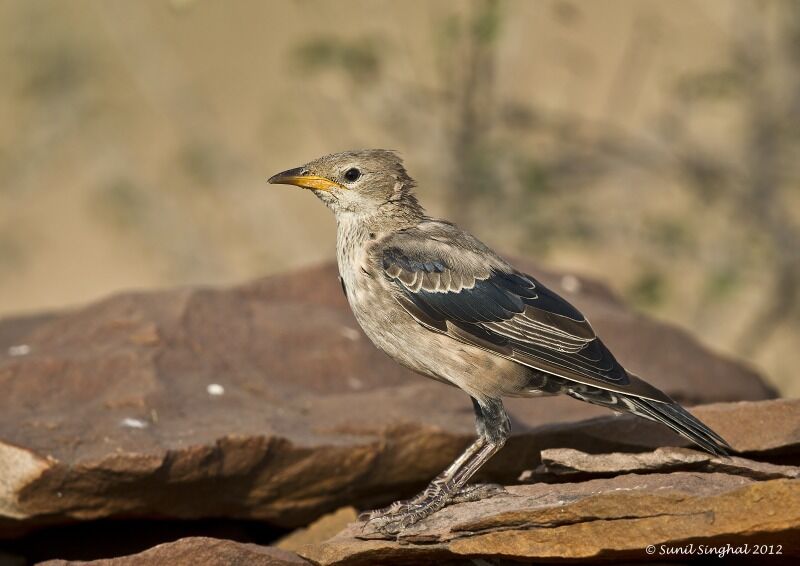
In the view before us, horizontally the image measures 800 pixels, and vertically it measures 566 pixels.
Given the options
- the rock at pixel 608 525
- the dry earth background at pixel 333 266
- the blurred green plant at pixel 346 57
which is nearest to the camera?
the rock at pixel 608 525

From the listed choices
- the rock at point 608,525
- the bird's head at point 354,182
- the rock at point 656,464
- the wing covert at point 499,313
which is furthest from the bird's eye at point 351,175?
the rock at point 608,525

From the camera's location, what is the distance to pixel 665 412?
5453mm

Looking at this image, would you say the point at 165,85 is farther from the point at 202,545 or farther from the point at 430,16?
the point at 202,545

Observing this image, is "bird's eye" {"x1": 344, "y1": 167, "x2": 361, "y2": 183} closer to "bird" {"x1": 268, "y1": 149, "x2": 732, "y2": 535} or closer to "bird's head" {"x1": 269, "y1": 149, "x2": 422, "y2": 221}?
"bird's head" {"x1": 269, "y1": 149, "x2": 422, "y2": 221}

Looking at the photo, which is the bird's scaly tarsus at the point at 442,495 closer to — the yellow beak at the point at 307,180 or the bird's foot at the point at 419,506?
the bird's foot at the point at 419,506

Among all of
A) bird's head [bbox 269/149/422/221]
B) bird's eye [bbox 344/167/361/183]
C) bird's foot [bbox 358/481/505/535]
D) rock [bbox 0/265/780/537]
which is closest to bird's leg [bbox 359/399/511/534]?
bird's foot [bbox 358/481/505/535]

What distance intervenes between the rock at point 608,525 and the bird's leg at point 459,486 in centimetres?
12

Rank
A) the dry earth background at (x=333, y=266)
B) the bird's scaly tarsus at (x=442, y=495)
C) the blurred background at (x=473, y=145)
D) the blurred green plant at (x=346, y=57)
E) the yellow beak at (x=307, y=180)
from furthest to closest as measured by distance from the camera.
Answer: the blurred background at (x=473, y=145) < the blurred green plant at (x=346, y=57) < the yellow beak at (x=307, y=180) < the dry earth background at (x=333, y=266) < the bird's scaly tarsus at (x=442, y=495)

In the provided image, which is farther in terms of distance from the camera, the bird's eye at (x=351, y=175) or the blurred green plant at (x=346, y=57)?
the blurred green plant at (x=346, y=57)

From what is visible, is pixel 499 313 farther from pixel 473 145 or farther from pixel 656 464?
pixel 473 145

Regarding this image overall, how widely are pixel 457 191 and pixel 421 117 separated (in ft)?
3.59

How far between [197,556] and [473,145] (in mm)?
7426

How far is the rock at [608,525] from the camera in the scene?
4.48m

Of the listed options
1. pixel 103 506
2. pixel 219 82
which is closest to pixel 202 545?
pixel 103 506
